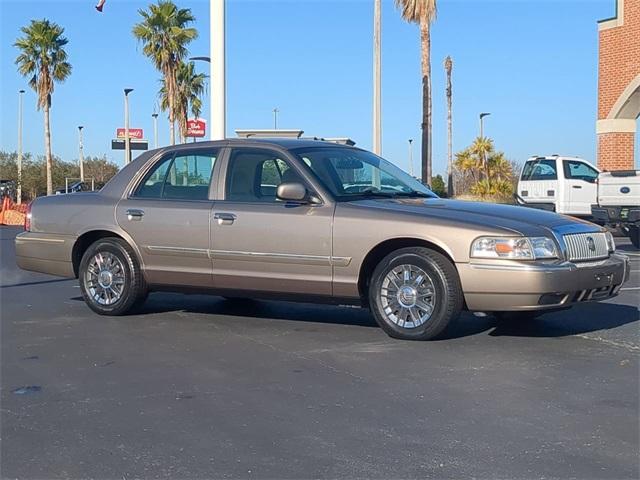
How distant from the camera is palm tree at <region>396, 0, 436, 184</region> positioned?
Answer: 28203 mm

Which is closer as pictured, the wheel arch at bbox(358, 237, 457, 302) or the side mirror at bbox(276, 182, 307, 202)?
the wheel arch at bbox(358, 237, 457, 302)

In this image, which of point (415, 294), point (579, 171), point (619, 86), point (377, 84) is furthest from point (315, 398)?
point (619, 86)

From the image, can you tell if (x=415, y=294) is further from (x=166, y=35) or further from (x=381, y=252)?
(x=166, y=35)

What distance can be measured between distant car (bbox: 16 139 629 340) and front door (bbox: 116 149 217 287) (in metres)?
0.01

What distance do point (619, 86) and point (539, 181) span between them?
4.63 m

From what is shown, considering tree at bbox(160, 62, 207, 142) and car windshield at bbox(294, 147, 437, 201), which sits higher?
tree at bbox(160, 62, 207, 142)

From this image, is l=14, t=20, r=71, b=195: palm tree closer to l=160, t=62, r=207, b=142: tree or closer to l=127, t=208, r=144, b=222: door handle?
l=160, t=62, r=207, b=142: tree

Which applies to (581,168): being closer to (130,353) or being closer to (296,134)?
(296,134)

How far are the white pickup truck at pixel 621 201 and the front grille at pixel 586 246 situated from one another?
953cm

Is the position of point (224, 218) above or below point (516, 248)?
above

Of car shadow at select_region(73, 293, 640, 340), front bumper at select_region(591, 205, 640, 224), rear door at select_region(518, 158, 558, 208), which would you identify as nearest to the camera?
car shadow at select_region(73, 293, 640, 340)

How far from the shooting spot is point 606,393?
4.97 m

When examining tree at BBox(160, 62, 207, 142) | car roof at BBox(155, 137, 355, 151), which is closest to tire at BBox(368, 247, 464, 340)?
car roof at BBox(155, 137, 355, 151)

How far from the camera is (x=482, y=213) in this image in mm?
6480
